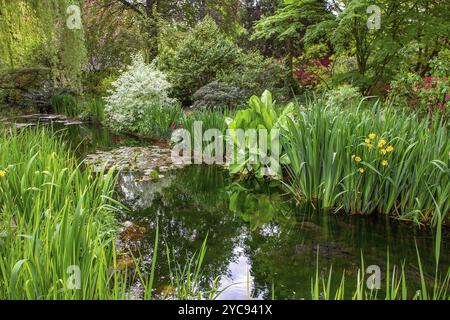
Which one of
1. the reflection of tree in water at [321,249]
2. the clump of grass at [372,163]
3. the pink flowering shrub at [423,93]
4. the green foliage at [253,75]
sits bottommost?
the reflection of tree in water at [321,249]

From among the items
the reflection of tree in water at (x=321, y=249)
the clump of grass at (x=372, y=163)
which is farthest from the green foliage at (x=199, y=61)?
the reflection of tree in water at (x=321, y=249)

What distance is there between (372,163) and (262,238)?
1.24 metres

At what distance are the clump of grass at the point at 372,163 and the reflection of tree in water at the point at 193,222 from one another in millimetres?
994

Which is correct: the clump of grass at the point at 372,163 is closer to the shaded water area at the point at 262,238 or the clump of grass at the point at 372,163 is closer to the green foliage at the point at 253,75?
the shaded water area at the point at 262,238

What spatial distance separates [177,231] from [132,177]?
2357 millimetres

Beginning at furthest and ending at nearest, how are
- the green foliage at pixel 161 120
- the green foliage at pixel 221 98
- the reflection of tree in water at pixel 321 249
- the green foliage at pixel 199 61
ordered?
the green foliage at pixel 199 61
the green foliage at pixel 221 98
the green foliage at pixel 161 120
the reflection of tree in water at pixel 321 249

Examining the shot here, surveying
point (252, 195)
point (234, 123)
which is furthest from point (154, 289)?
point (234, 123)

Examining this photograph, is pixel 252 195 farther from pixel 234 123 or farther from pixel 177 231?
pixel 177 231

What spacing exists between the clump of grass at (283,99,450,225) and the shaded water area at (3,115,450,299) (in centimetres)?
19

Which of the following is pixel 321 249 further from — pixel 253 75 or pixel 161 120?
pixel 253 75

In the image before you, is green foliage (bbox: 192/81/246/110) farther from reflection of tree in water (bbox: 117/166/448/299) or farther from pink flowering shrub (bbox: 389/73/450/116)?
reflection of tree in water (bbox: 117/166/448/299)

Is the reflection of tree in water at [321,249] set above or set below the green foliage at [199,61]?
below

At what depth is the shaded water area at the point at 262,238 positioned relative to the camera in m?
2.67

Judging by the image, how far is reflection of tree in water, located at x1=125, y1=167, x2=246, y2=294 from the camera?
298 cm
